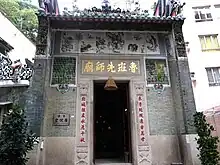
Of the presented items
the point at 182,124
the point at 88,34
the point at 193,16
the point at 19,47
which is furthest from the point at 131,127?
the point at 193,16

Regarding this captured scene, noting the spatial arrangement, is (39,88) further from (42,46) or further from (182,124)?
(182,124)

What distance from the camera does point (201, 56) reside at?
1467 cm

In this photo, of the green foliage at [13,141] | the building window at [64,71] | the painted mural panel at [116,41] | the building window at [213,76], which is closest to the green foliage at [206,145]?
the painted mural panel at [116,41]

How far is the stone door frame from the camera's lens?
6258 millimetres

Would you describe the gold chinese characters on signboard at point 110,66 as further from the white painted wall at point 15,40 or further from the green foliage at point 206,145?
the white painted wall at point 15,40

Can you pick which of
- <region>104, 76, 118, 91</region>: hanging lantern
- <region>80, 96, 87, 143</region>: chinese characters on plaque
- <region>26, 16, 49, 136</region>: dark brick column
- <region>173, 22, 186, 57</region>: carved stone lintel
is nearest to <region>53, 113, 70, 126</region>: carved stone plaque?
<region>80, 96, 87, 143</region>: chinese characters on plaque

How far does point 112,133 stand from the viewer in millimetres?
11414

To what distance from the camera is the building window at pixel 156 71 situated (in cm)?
712

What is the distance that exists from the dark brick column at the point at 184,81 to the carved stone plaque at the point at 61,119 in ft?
11.2

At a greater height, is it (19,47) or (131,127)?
(19,47)

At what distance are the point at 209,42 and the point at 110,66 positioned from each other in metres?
10.7

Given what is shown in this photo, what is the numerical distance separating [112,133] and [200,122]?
21.0 ft

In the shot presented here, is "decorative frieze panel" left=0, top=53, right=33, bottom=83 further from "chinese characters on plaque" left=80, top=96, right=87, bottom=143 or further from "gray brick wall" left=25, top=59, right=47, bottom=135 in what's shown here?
"chinese characters on plaque" left=80, top=96, right=87, bottom=143

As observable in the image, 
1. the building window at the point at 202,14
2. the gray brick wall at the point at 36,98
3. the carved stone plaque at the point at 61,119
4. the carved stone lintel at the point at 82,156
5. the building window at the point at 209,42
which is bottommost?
the carved stone lintel at the point at 82,156
